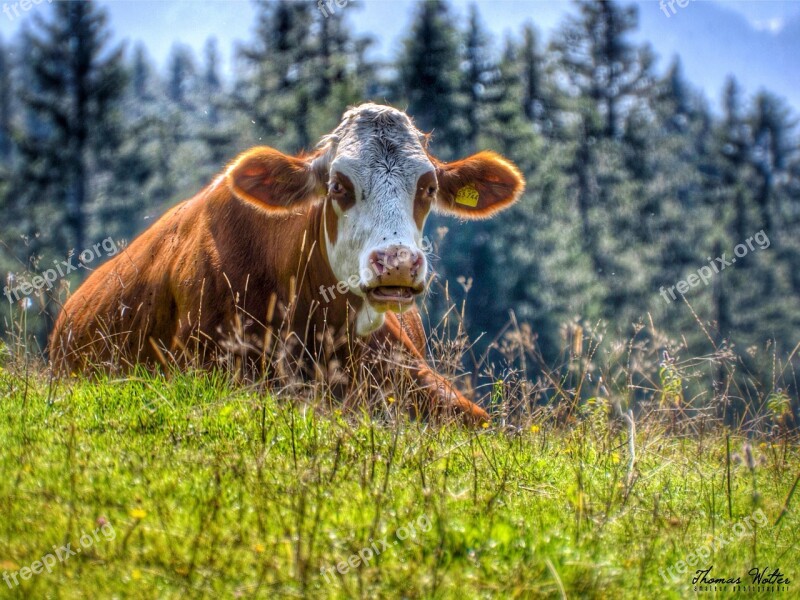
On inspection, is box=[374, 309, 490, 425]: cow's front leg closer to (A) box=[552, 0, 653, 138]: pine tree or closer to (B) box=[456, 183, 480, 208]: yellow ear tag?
(B) box=[456, 183, 480, 208]: yellow ear tag

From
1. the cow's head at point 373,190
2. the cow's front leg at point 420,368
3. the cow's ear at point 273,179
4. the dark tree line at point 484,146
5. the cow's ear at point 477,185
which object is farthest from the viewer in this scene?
the dark tree line at point 484,146

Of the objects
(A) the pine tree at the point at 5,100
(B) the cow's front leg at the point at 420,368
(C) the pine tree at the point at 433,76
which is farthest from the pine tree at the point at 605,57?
(A) the pine tree at the point at 5,100

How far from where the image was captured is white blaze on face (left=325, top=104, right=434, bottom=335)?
5367 mm

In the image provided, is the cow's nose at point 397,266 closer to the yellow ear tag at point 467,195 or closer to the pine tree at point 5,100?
the yellow ear tag at point 467,195

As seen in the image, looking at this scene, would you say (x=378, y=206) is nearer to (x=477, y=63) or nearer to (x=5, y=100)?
(x=477, y=63)

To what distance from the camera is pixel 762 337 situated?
38.7 m

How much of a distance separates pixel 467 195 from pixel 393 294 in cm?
198

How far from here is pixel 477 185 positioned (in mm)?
6926

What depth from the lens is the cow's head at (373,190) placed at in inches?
204

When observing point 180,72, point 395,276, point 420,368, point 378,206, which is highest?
point 180,72

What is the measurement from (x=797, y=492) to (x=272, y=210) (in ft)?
13.2

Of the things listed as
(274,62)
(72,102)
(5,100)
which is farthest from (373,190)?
(5,100)

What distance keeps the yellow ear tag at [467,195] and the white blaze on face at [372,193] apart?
2.20 ft

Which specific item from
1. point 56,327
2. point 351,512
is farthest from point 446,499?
point 56,327
